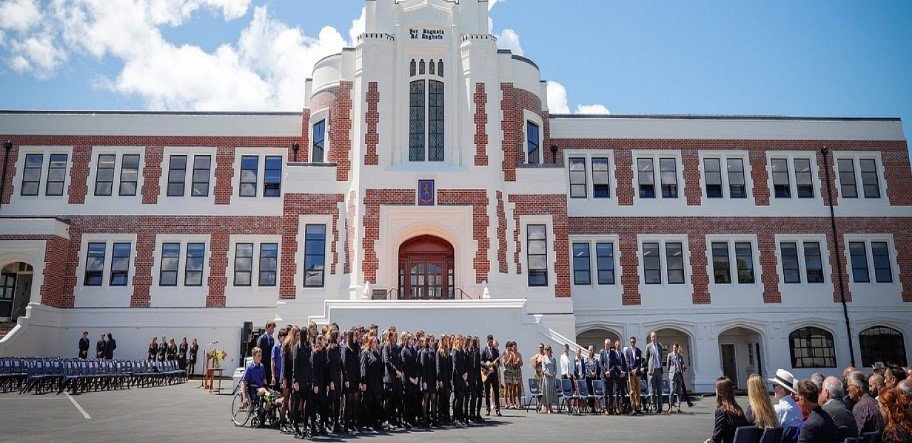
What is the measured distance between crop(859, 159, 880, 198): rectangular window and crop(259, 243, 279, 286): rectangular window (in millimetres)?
26064

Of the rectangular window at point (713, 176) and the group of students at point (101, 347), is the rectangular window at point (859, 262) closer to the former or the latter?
the rectangular window at point (713, 176)

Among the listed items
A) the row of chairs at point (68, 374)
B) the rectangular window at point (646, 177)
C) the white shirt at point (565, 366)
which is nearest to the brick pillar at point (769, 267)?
the rectangular window at point (646, 177)

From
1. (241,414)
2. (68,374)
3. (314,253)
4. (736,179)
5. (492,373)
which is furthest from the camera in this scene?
(736,179)

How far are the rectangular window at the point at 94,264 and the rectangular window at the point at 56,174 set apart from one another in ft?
9.79

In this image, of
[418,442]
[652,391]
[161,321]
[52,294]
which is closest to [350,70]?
[161,321]

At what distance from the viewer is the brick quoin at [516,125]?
26109 millimetres

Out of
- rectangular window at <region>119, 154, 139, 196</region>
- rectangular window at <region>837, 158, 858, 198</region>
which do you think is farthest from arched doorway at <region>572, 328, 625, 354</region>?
rectangular window at <region>119, 154, 139, 196</region>

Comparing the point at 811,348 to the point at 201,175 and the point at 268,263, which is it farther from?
the point at 201,175

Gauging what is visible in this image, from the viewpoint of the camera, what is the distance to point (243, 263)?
28.8 metres

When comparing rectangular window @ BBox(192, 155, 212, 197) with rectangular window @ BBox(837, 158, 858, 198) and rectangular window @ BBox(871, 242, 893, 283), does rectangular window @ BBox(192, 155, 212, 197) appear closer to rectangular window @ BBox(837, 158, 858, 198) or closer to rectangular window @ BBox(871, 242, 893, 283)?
rectangular window @ BBox(837, 158, 858, 198)

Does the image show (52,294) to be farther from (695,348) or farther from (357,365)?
(695,348)

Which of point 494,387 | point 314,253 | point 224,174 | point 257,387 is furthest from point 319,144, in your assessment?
point 257,387

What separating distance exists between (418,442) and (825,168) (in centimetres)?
2657

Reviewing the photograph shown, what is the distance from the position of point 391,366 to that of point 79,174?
2245cm
